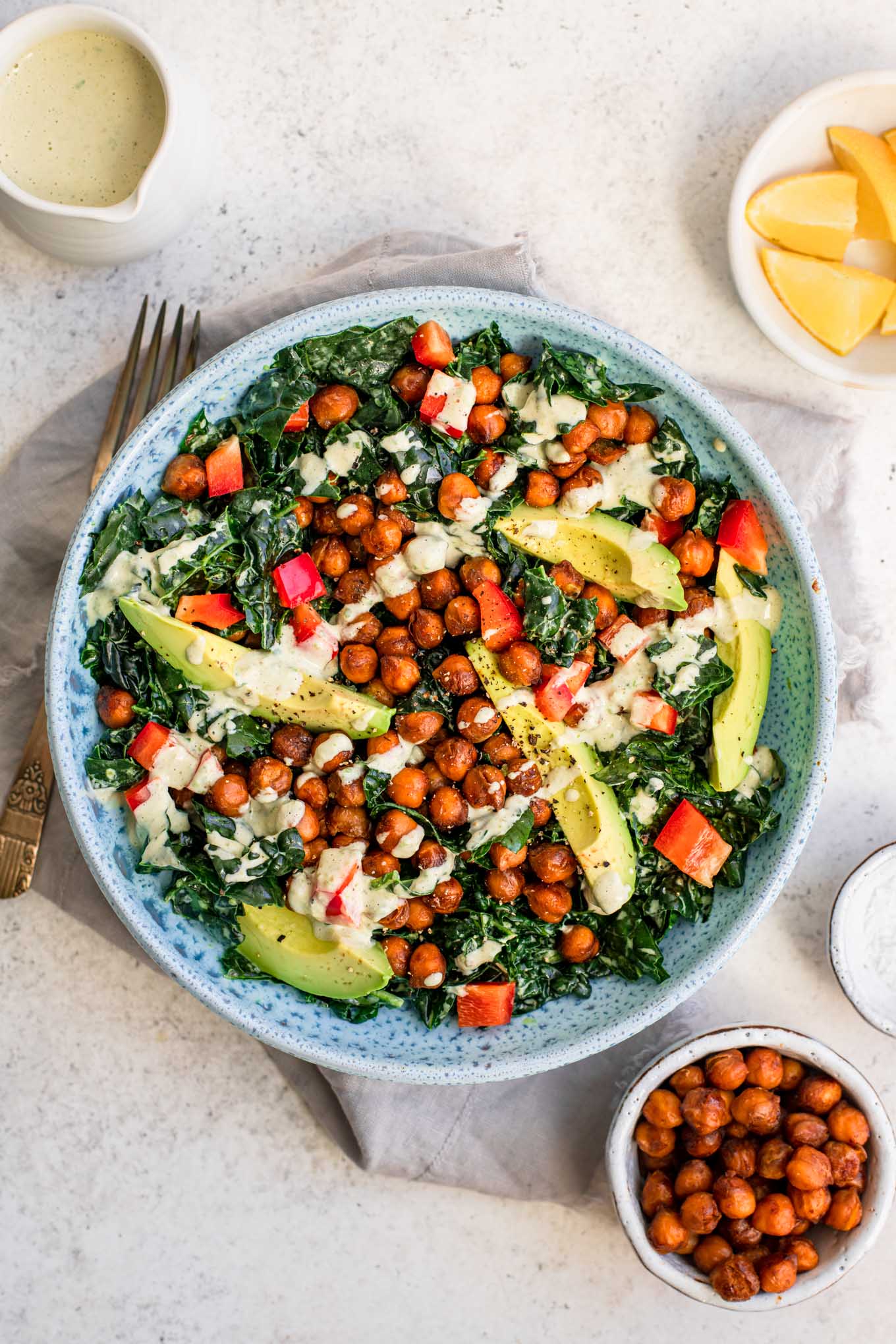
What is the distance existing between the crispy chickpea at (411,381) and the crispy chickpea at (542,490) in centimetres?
32

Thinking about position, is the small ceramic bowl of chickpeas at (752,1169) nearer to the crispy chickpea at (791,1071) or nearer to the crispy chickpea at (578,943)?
the crispy chickpea at (791,1071)

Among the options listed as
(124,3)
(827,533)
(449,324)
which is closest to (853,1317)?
(827,533)

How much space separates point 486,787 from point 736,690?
0.63 meters

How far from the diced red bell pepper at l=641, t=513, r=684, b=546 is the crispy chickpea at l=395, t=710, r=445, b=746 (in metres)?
0.65

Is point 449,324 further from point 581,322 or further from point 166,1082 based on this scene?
point 166,1082

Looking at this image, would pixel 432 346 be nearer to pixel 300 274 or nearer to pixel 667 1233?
pixel 300 274

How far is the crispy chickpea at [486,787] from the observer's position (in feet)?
8.43

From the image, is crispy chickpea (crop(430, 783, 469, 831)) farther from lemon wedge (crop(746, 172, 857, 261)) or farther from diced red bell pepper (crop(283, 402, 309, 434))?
lemon wedge (crop(746, 172, 857, 261))

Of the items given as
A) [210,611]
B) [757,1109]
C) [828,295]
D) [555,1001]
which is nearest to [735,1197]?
[757,1109]

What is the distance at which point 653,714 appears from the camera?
2.59m

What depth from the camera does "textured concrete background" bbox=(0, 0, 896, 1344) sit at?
3.01m

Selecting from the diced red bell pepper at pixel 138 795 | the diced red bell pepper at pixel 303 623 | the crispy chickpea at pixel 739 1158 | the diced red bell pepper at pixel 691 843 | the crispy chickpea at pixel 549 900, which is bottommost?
the crispy chickpea at pixel 739 1158

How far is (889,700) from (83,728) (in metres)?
2.06

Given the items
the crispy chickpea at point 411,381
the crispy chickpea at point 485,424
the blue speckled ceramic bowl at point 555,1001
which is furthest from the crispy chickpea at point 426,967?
the crispy chickpea at point 411,381
